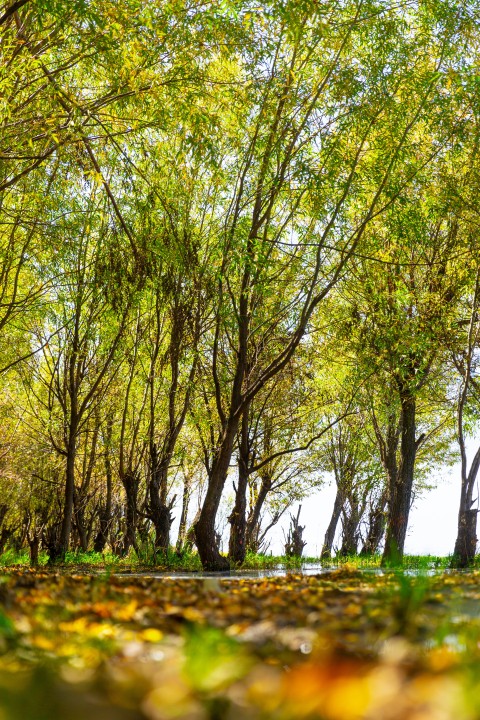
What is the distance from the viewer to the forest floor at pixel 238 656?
4.24 ft

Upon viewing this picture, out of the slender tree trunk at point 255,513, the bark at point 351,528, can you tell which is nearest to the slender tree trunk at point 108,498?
the slender tree trunk at point 255,513

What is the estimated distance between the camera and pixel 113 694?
1.40 meters

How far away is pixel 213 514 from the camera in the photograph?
10.4 meters

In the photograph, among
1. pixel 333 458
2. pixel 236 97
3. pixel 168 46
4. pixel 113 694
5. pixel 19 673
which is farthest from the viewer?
pixel 333 458

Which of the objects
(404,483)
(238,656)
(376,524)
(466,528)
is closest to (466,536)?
(466,528)

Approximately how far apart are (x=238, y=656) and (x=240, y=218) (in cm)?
950

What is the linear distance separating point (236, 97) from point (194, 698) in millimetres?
10047

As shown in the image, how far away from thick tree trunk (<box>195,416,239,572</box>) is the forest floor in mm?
7189

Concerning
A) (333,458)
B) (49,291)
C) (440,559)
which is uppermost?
(49,291)

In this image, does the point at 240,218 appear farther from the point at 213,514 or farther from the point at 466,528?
the point at 466,528

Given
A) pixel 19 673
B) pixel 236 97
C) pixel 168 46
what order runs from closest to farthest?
pixel 19 673 → pixel 168 46 → pixel 236 97

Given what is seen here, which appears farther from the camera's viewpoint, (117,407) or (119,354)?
(117,407)

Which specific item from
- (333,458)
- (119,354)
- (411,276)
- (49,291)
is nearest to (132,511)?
(119,354)

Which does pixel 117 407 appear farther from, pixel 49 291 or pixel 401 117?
pixel 401 117
